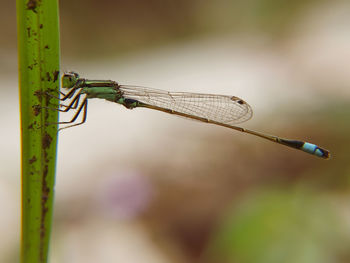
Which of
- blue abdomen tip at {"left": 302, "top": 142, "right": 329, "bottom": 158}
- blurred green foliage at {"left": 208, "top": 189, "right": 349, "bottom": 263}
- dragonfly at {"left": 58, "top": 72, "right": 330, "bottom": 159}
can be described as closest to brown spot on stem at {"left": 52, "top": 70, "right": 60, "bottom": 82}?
dragonfly at {"left": 58, "top": 72, "right": 330, "bottom": 159}

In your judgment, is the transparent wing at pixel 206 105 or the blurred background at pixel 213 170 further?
the transparent wing at pixel 206 105

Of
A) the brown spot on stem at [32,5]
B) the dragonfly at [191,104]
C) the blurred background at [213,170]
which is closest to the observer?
the brown spot on stem at [32,5]

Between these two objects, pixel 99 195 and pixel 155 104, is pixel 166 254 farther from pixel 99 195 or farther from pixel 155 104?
pixel 155 104

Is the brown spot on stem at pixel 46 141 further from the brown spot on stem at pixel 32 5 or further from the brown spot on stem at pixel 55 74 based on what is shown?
the brown spot on stem at pixel 32 5

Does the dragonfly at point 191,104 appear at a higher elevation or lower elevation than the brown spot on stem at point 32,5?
lower

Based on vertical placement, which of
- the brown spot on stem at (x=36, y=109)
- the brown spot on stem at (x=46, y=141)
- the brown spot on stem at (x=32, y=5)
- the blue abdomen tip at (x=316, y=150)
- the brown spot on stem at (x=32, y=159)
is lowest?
the blue abdomen tip at (x=316, y=150)

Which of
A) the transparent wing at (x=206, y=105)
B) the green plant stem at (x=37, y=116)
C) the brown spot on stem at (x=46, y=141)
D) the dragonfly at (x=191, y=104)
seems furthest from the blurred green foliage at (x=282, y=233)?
the brown spot on stem at (x=46, y=141)

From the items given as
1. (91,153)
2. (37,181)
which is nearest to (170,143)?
(91,153)

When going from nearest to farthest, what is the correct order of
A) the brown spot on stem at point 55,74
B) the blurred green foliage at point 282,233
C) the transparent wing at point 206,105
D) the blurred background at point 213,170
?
the brown spot on stem at point 55,74, the blurred green foliage at point 282,233, the blurred background at point 213,170, the transparent wing at point 206,105
